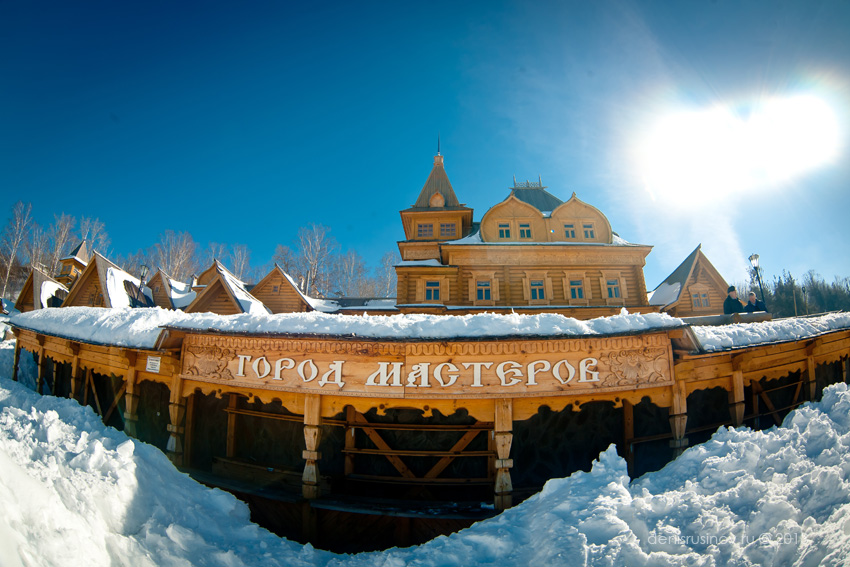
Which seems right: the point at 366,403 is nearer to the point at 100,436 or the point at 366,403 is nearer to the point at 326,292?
the point at 100,436

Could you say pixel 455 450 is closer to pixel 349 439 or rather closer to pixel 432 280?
pixel 349 439

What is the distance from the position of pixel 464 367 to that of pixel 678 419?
12.7 ft

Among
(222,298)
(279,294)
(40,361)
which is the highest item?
(279,294)

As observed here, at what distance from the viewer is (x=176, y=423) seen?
6582mm

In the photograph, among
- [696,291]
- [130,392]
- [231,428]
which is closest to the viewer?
[130,392]

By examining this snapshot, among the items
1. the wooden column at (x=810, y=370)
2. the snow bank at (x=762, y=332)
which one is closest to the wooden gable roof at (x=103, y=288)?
the snow bank at (x=762, y=332)

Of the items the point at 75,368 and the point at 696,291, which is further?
the point at 696,291

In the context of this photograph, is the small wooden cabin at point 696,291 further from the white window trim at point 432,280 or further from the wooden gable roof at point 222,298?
the wooden gable roof at point 222,298

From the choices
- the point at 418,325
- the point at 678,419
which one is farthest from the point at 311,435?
the point at 678,419

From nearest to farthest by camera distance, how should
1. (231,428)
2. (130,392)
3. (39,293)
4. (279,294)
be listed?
(130,392), (231,428), (279,294), (39,293)

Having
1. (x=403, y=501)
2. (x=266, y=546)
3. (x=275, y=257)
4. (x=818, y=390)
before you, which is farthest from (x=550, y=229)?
(x=275, y=257)

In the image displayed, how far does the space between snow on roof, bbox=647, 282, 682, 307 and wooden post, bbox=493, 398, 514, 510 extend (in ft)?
65.1

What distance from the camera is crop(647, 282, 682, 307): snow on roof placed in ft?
69.3

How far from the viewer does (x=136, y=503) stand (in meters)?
4.49
